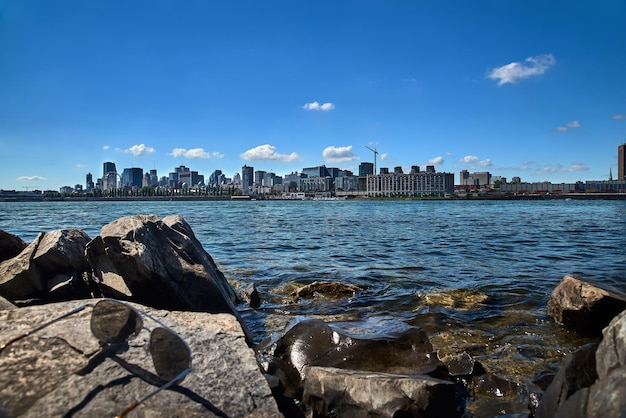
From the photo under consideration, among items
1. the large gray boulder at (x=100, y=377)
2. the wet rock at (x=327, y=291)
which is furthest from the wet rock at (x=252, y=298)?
the large gray boulder at (x=100, y=377)

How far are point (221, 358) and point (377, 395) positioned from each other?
1.89 metres

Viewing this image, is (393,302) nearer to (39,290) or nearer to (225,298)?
(225,298)

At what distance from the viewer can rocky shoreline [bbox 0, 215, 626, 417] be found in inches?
146

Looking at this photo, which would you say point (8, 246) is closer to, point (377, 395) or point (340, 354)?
point (340, 354)

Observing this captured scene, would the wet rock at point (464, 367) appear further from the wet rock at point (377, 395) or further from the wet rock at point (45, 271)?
the wet rock at point (45, 271)

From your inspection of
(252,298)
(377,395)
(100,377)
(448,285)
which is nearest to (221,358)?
(100,377)

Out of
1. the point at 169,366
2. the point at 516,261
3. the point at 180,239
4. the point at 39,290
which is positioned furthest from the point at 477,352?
the point at 516,261

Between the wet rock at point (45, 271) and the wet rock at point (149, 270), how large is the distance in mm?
560

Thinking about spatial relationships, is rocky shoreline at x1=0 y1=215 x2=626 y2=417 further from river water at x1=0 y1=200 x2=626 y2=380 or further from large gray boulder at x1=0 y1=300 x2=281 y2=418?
river water at x1=0 y1=200 x2=626 y2=380

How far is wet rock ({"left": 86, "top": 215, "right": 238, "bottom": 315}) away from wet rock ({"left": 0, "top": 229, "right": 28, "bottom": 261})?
102 inches

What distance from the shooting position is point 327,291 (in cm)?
1271

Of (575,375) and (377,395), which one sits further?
(377,395)

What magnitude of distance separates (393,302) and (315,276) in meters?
4.69

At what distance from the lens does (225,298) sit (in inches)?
344
